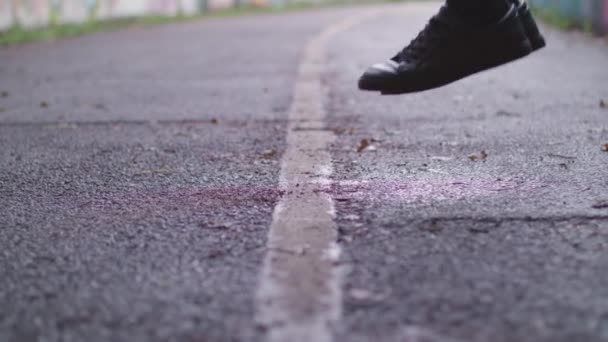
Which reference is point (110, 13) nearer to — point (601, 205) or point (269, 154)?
point (269, 154)

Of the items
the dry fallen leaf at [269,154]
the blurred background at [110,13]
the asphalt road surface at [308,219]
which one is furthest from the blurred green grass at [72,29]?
the dry fallen leaf at [269,154]

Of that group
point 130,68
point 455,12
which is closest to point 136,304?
point 455,12

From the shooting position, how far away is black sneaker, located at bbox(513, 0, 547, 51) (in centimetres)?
258

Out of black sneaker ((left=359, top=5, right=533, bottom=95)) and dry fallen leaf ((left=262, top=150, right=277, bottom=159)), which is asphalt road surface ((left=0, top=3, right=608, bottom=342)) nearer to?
dry fallen leaf ((left=262, top=150, right=277, bottom=159))

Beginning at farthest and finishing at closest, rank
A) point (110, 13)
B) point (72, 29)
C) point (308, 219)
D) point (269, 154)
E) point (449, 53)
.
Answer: point (110, 13)
point (72, 29)
point (269, 154)
point (449, 53)
point (308, 219)

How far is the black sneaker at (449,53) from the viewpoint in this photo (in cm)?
252

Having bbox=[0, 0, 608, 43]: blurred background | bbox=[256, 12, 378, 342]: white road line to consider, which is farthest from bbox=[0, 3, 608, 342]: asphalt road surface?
bbox=[0, 0, 608, 43]: blurred background

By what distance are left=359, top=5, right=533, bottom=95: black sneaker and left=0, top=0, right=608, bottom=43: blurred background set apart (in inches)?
259

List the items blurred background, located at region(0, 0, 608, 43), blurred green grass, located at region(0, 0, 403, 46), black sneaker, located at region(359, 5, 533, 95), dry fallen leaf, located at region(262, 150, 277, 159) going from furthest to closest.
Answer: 1. blurred green grass, located at region(0, 0, 403, 46)
2. blurred background, located at region(0, 0, 608, 43)
3. dry fallen leaf, located at region(262, 150, 277, 159)
4. black sneaker, located at region(359, 5, 533, 95)

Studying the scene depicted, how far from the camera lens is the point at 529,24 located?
2602mm

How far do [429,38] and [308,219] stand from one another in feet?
3.45

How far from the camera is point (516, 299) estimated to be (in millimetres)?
1335

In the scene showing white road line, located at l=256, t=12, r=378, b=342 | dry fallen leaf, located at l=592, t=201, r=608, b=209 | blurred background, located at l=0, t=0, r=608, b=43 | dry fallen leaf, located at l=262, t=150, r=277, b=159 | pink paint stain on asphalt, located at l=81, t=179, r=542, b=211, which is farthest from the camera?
blurred background, located at l=0, t=0, r=608, b=43

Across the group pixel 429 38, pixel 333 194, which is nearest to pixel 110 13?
pixel 429 38
